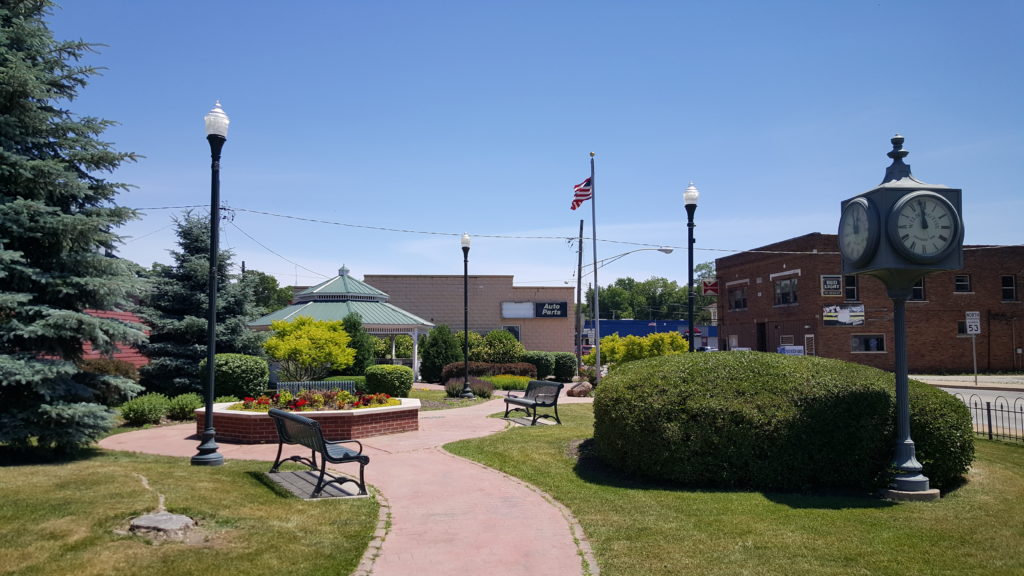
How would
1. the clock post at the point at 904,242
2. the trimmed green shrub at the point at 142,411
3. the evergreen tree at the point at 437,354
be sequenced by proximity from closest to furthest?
the clock post at the point at 904,242, the trimmed green shrub at the point at 142,411, the evergreen tree at the point at 437,354

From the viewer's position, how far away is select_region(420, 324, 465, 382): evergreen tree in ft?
100

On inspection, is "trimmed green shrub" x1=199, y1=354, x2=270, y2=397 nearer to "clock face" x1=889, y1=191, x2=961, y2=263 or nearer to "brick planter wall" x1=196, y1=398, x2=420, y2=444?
"brick planter wall" x1=196, y1=398, x2=420, y2=444

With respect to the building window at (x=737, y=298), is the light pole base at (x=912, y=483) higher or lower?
lower

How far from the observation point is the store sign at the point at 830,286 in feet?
127

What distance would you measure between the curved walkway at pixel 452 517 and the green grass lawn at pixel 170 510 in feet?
1.32

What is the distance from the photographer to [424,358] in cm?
3064

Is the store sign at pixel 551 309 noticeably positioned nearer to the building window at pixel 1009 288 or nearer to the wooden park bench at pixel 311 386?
the wooden park bench at pixel 311 386

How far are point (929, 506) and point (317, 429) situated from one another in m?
6.84

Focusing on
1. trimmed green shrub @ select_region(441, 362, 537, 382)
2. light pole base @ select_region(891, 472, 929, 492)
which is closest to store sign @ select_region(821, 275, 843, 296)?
trimmed green shrub @ select_region(441, 362, 537, 382)

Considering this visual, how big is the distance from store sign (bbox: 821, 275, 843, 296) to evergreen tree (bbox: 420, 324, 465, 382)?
21512 millimetres

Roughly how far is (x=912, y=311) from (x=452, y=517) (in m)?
40.1

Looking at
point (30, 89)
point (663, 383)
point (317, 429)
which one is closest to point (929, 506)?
point (663, 383)

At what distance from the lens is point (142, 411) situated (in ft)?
47.7

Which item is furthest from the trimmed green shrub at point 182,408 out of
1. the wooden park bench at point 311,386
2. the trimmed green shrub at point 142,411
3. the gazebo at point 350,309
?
the gazebo at point 350,309
